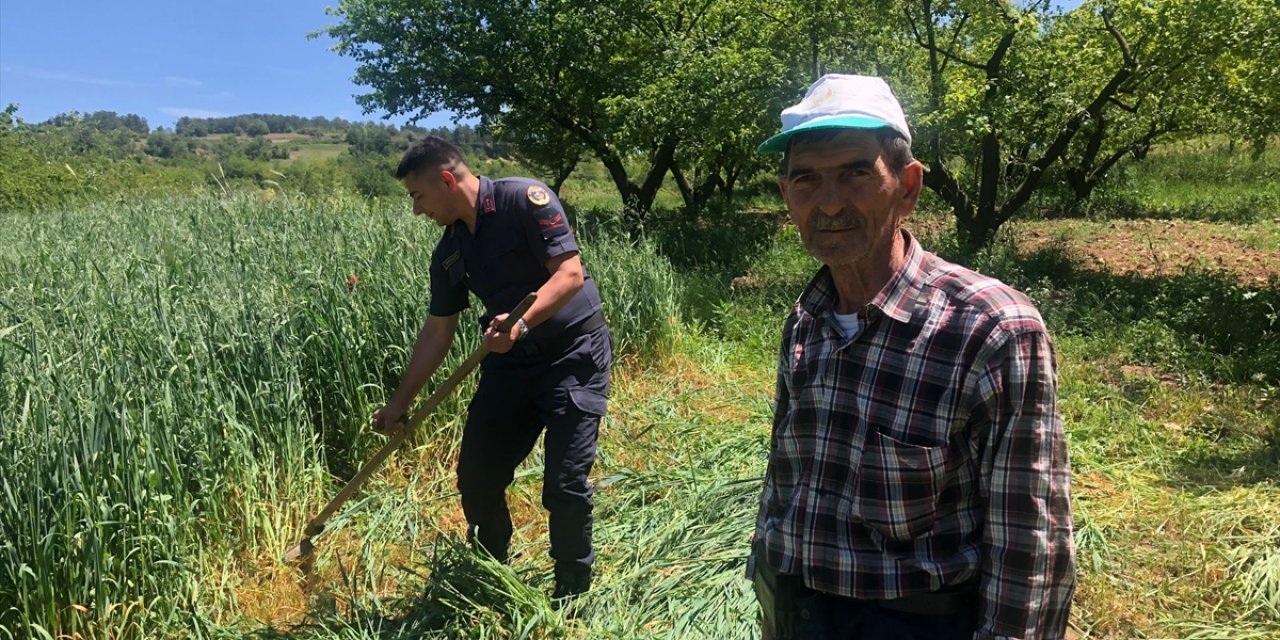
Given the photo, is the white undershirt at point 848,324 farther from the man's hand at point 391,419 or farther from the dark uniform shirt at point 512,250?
the man's hand at point 391,419

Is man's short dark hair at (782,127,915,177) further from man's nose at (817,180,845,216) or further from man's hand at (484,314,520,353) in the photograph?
man's hand at (484,314,520,353)

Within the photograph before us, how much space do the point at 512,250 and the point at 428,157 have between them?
1.35 ft

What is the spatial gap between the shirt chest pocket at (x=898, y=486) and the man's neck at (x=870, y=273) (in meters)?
0.22

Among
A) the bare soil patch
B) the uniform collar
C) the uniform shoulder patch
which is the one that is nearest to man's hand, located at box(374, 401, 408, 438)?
the uniform collar

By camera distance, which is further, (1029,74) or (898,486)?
(1029,74)

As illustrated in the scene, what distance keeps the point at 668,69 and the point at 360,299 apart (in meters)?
7.31

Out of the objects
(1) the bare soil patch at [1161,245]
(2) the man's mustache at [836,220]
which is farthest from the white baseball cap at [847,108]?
(1) the bare soil patch at [1161,245]

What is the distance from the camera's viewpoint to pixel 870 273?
1197 millimetres

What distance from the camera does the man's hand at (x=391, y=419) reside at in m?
2.65

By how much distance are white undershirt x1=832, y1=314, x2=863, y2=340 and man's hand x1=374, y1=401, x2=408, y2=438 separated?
6.07 feet

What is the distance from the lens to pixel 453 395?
159 inches

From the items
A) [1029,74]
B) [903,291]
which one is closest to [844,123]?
[903,291]

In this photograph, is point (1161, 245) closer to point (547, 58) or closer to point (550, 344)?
point (547, 58)

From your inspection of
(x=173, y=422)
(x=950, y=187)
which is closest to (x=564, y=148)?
(x=950, y=187)
